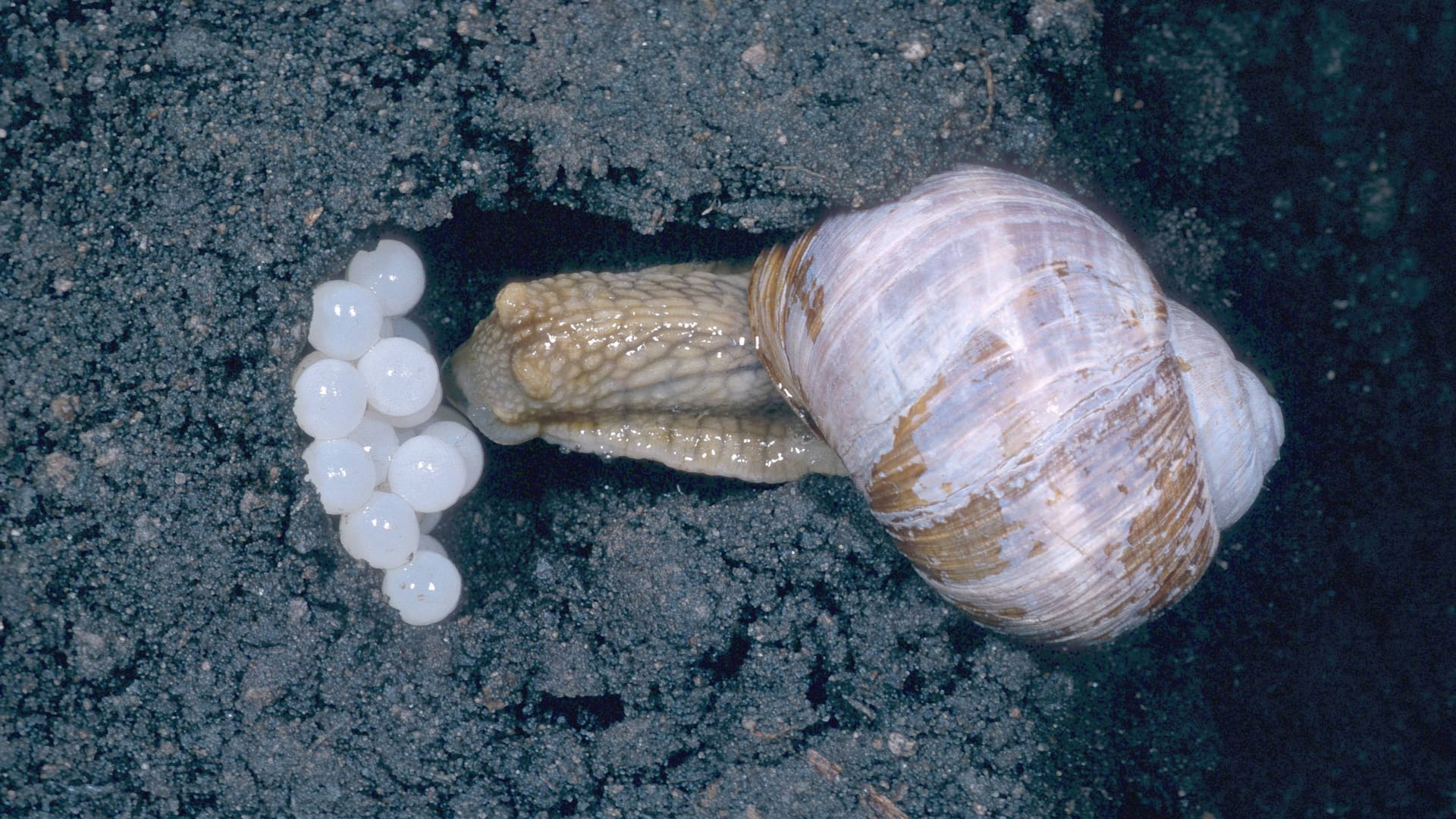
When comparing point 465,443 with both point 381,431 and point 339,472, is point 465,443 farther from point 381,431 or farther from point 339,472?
point 339,472

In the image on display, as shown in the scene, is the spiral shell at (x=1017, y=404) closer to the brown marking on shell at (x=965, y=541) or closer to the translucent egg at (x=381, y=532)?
the brown marking on shell at (x=965, y=541)

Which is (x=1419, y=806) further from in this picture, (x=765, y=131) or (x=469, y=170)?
(x=469, y=170)

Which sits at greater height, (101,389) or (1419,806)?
(101,389)

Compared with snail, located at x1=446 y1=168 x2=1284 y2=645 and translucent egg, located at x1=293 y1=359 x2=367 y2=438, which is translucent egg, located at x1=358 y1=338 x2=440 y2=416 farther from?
snail, located at x1=446 y1=168 x2=1284 y2=645

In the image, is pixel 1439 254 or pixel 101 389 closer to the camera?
pixel 101 389

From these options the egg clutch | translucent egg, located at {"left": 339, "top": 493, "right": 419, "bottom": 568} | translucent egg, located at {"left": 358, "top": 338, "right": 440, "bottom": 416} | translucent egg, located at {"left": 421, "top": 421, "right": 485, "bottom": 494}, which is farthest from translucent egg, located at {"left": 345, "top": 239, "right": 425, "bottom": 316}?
translucent egg, located at {"left": 339, "top": 493, "right": 419, "bottom": 568}

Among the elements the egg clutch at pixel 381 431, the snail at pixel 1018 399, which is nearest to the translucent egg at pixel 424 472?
the egg clutch at pixel 381 431

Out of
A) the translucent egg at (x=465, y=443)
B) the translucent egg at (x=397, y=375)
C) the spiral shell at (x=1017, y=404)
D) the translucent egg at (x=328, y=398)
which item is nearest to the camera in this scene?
the spiral shell at (x=1017, y=404)

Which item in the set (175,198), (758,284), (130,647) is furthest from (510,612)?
(175,198)
